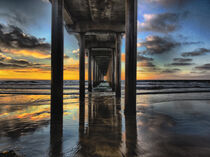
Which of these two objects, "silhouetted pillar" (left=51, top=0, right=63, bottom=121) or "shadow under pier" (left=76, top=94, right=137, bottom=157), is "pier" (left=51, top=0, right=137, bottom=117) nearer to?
"silhouetted pillar" (left=51, top=0, right=63, bottom=121)

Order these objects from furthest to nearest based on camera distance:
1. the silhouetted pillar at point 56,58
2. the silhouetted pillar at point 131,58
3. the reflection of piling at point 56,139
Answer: the silhouetted pillar at point 131,58 < the silhouetted pillar at point 56,58 < the reflection of piling at point 56,139

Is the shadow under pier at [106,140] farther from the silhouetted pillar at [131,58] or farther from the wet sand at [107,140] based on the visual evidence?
the silhouetted pillar at [131,58]

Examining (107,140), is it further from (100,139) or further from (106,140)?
(100,139)

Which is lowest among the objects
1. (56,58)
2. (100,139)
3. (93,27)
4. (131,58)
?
(100,139)

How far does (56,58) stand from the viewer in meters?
6.15

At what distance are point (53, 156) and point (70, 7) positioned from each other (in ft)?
39.4

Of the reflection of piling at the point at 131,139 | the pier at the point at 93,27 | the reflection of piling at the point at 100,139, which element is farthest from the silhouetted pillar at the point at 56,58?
the reflection of piling at the point at 131,139

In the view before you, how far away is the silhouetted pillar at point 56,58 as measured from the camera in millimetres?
6141

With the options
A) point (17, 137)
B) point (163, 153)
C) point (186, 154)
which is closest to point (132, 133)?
point (163, 153)

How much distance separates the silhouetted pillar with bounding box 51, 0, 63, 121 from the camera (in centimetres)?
614

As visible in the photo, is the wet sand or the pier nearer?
the wet sand

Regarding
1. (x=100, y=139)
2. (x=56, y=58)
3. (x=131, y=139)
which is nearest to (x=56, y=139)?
(x=100, y=139)

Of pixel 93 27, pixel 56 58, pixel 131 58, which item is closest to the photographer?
pixel 56 58

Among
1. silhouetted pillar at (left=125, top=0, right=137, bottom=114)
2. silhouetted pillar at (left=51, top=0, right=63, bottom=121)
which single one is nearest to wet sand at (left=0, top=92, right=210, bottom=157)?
silhouetted pillar at (left=51, top=0, right=63, bottom=121)
